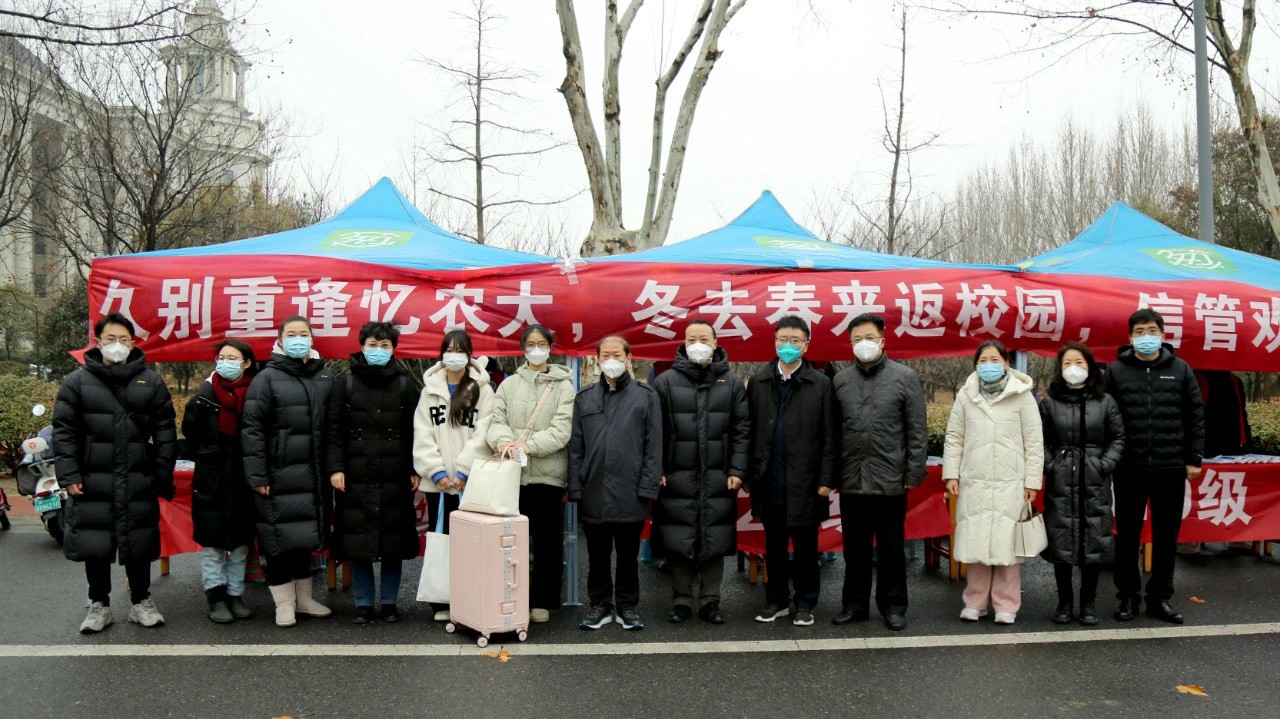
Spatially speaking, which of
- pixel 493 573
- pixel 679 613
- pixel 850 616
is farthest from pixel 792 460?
pixel 493 573

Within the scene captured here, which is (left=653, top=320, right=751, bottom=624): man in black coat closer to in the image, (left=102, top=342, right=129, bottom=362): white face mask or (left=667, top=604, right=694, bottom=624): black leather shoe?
(left=667, top=604, right=694, bottom=624): black leather shoe

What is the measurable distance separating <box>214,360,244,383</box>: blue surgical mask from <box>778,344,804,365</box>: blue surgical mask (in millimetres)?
3518

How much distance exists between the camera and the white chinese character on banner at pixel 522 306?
21.6 feet

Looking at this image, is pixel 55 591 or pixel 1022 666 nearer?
pixel 1022 666

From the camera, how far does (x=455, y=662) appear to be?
5.22m

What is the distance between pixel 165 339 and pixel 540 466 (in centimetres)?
303

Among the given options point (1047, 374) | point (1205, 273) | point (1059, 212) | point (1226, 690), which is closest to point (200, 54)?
point (1205, 273)

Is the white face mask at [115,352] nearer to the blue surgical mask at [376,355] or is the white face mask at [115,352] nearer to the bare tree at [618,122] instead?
the blue surgical mask at [376,355]

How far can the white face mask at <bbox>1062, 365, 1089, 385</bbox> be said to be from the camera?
5820 millimetres

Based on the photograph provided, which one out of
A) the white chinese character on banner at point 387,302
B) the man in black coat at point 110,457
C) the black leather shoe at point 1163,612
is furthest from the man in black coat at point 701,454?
the man in black coat at point 110,457

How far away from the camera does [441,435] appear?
589 centimetres

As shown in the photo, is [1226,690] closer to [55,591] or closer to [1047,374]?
[55,591]

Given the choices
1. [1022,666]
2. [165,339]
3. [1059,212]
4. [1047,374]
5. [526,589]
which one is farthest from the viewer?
[1059,212]

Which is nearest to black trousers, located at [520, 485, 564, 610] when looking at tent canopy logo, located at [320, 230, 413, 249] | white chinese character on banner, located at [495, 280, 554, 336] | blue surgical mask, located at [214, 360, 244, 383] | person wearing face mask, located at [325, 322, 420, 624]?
person wearing face mask, located at [325, 322, 420, 624]
